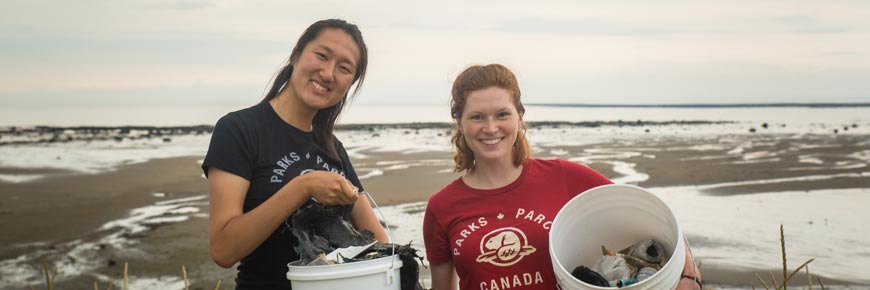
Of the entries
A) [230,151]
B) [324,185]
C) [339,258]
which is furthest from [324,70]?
[339,258]

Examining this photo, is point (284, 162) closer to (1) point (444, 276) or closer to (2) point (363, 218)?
(2) point (363, 218)

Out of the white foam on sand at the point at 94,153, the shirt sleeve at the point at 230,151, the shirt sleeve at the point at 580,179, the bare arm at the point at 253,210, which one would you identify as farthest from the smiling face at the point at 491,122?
the white foam on sand at the point at 94,153

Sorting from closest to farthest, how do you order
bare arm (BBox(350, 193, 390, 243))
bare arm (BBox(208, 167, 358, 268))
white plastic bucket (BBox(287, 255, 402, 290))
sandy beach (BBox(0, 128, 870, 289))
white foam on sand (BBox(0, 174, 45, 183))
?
white plastic bucket (BBox(287, 255, 402, 290)) < bare arm (BBox(208, 167, 358, 268)) < bare arm (BBox(350, 193, 390, 243)) < sandy beach (BBox(0, 128, 870, 289)) < white foam on sand (BBox(0, 174, 45, 183))

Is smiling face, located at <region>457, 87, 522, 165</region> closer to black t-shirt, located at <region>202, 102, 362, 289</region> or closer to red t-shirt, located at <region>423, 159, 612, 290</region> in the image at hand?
red t-shirt, located at <region>423, 159, 612, 290</region>

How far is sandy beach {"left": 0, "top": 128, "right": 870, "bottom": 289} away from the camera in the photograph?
28.0 feet

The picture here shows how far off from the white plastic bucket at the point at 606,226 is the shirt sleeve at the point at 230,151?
121 centimetres

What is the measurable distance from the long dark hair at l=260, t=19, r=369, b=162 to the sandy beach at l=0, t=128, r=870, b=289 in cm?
516

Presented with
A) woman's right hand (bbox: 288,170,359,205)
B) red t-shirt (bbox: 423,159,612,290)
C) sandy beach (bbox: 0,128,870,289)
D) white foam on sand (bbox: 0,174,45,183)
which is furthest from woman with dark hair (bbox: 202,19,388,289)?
white foam on sand (bbox: 0,174,45,183)

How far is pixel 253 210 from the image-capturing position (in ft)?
8.50

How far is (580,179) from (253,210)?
147cm

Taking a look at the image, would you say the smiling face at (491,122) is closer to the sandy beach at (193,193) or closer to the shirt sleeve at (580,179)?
the shirt sleeve at (580,179)

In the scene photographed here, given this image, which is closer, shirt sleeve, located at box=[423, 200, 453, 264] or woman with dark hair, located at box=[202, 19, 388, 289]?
woman with dark hair, located at box=[202, 19, 388, 289]

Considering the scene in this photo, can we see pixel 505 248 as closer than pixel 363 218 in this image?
Yes

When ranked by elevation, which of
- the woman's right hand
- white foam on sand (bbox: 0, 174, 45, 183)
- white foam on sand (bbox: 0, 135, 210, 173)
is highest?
the woman's right hand
